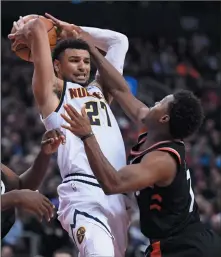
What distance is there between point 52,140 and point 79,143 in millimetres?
457

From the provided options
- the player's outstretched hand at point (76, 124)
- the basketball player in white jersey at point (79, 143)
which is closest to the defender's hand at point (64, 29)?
the basketball player in white jersey at point (79, 143)

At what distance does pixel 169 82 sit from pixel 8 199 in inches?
499

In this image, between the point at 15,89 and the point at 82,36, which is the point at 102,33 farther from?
the point at 15,89

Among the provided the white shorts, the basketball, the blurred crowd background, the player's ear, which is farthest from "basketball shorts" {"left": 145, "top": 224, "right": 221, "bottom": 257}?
the blurred crowd background

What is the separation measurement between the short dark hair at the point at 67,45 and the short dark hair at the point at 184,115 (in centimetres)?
95

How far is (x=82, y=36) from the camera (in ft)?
18.9

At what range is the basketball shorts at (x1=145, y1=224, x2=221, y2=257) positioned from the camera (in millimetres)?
4875

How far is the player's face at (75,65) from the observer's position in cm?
544

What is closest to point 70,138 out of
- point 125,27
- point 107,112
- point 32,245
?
point 107,112

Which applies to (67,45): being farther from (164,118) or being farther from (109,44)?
(164,118)

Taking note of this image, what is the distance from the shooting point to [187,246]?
16.0 ft

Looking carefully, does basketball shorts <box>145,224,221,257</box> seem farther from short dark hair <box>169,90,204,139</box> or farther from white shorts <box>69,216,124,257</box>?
short dark hair <box>169,90,204,139</box>

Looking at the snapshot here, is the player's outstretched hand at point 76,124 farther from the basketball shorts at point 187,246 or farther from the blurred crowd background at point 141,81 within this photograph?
the blurred crowd background at point 141,81

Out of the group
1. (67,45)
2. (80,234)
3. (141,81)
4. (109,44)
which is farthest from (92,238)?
(141,81)
